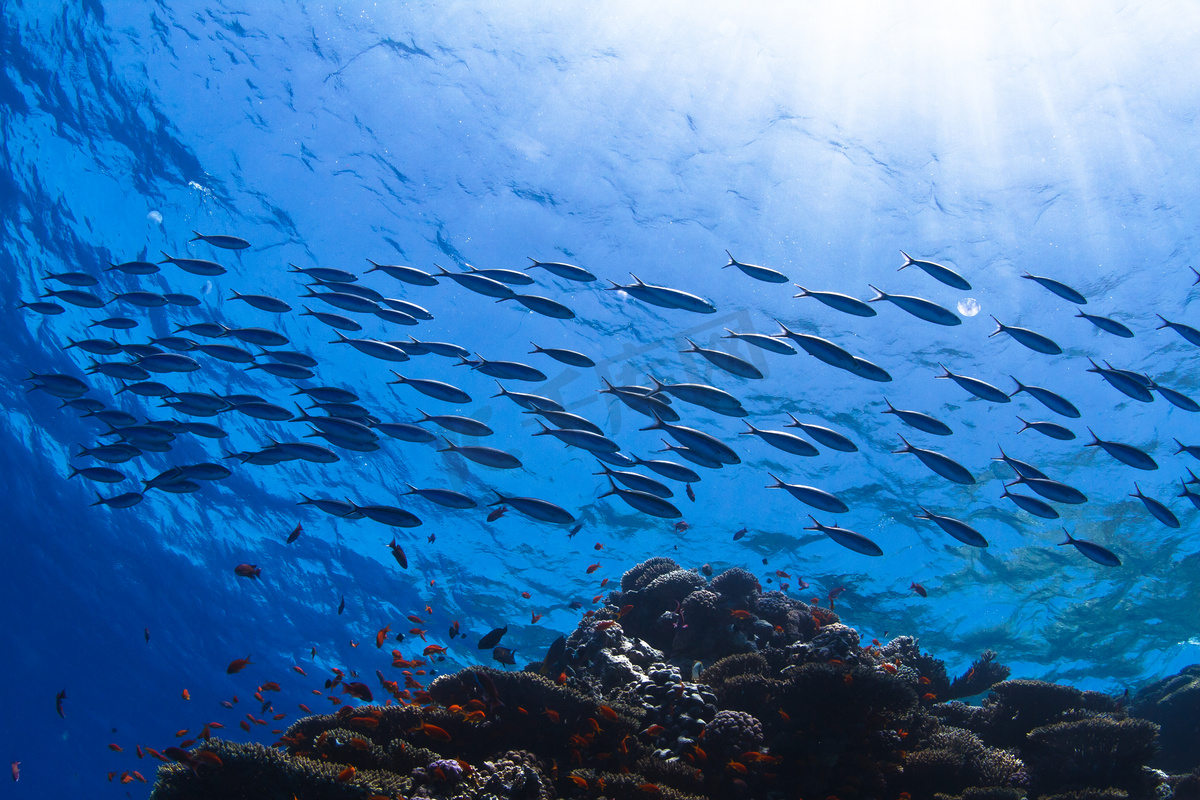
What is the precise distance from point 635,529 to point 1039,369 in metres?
14.5

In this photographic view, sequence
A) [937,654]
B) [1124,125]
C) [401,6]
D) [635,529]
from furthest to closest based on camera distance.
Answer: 1. [937,654]
2. [635,529]
3. [401,6]
4. [1124,125]

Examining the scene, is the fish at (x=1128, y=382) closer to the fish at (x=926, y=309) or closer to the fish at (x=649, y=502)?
the fish at (x=926, y=309)

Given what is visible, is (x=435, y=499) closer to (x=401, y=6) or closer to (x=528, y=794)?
(x=528, y=794)

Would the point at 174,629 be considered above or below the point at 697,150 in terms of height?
below

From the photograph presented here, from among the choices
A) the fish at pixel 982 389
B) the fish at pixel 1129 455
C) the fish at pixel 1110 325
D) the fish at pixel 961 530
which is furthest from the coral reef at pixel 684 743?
the fish at pixel 1110 325

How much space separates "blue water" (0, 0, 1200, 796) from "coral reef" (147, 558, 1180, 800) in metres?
10.7

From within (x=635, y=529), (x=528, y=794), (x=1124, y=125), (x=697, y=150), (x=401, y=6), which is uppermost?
(x=401, y=6)

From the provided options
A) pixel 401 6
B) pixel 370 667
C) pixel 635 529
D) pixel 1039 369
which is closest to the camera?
pixel 401 6

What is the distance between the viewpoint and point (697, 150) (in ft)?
47.9

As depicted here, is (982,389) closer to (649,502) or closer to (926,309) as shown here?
(926,309)

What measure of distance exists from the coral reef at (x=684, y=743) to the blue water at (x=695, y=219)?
10.7m

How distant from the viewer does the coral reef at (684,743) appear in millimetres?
4828

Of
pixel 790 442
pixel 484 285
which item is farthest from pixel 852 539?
pixel 484 285

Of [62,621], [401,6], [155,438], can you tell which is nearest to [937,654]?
[155,438]
